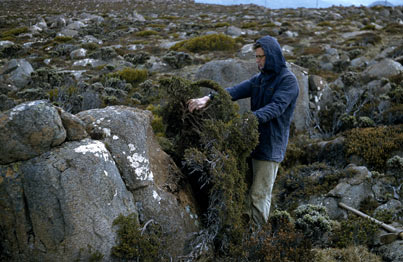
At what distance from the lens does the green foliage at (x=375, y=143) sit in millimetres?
8008

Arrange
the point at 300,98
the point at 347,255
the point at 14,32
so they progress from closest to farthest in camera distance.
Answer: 1. the point at 347,255
2. the point at 300,98
3. the point at 14,32

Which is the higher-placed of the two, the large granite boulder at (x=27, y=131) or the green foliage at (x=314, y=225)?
the large granite boulder at (x=27, y=131)

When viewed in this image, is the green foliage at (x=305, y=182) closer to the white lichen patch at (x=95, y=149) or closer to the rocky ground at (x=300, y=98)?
the rocky ground at (x=300, y=98)

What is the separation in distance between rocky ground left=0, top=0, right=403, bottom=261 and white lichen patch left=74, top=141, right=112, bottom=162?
68 mm

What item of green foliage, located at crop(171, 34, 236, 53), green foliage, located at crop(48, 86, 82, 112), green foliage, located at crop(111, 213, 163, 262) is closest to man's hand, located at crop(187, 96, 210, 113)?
green foliage, located at crop(111, 213, 163, 262)

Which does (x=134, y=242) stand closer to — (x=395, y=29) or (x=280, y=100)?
(x=280, y=100)

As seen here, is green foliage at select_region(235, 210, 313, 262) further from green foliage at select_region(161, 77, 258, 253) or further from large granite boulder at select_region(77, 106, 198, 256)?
large granite boulder at select_region(77, 106, 198, 256)

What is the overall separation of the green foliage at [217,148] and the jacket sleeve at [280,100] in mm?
160

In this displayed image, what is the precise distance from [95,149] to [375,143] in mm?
7559

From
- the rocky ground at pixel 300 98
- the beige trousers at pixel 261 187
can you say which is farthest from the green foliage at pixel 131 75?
the beige trousers at pixel 261 187

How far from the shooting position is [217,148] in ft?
13.8

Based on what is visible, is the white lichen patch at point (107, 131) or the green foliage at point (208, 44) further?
the green foliage at point (208, 44)

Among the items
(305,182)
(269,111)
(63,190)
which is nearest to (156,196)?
(63,190)

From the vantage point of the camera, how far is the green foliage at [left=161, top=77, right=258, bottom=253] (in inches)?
159
